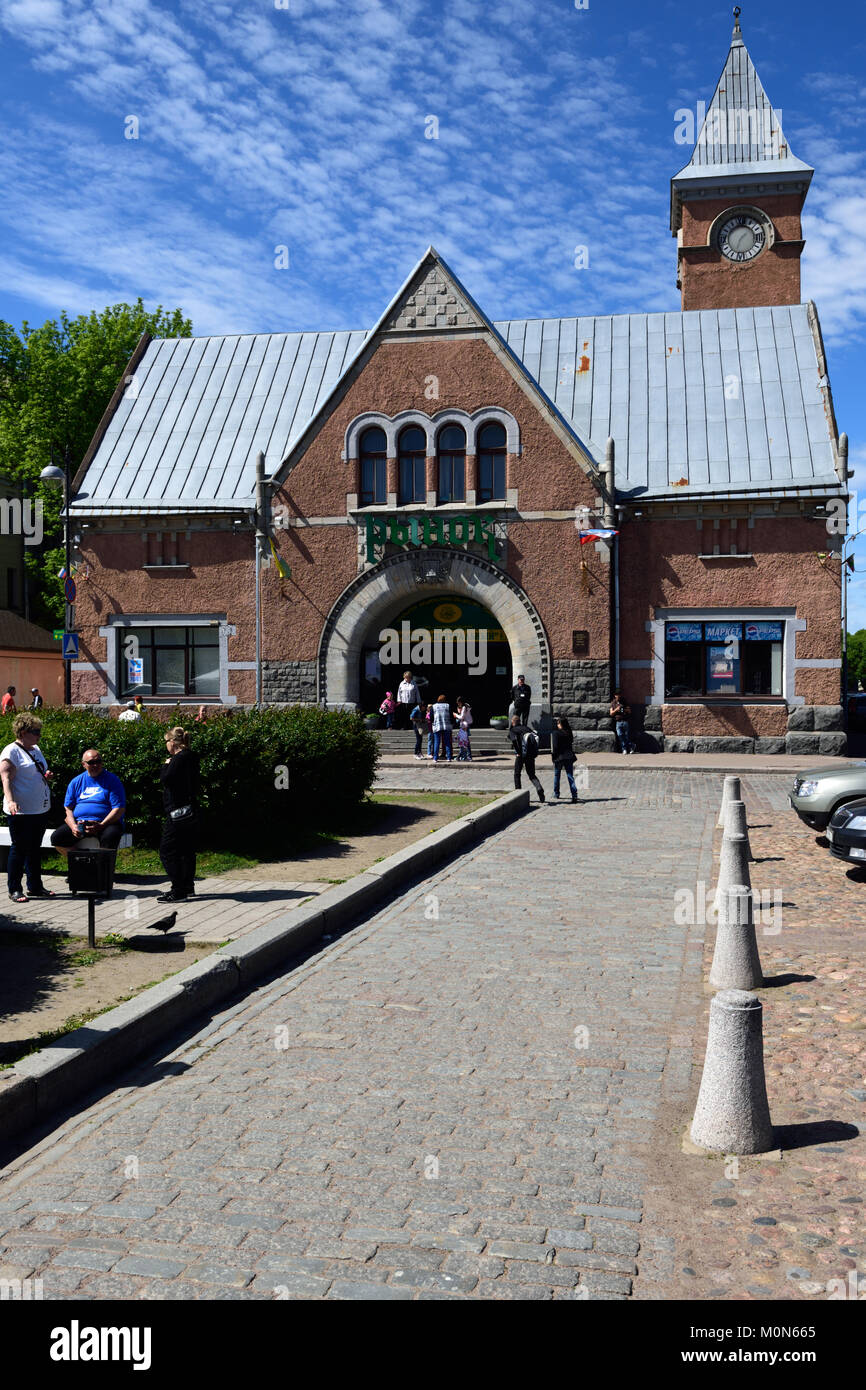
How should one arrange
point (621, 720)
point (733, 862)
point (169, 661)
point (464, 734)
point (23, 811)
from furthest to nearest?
point (169, 661) → point (621, 720) → point (464, 734) → point (23, 811) → point (733, 862)

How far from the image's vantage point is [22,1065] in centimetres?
565

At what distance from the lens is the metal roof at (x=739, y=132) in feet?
127

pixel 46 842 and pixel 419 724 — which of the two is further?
pixel 419 724

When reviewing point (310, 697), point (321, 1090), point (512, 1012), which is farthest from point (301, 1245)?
point (310, 697)

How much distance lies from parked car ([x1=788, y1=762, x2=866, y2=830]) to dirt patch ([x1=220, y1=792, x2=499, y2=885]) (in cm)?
474

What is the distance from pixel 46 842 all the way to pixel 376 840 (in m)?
4.36

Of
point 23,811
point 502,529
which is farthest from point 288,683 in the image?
point 23,811

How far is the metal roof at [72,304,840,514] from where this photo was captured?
28.3 meters

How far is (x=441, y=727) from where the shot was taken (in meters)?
25.5

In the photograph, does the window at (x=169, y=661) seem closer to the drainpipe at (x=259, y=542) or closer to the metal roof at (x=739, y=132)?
the drainpipe at (x=259, y=542)

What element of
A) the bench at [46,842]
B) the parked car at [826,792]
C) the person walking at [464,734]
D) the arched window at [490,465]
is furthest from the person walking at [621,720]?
Result: the bench at [46,842]

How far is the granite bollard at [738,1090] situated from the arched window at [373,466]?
24.7 metres

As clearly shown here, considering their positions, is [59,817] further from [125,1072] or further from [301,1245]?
[301,1245]

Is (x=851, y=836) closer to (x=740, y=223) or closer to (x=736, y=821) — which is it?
(x=736, y=821)
